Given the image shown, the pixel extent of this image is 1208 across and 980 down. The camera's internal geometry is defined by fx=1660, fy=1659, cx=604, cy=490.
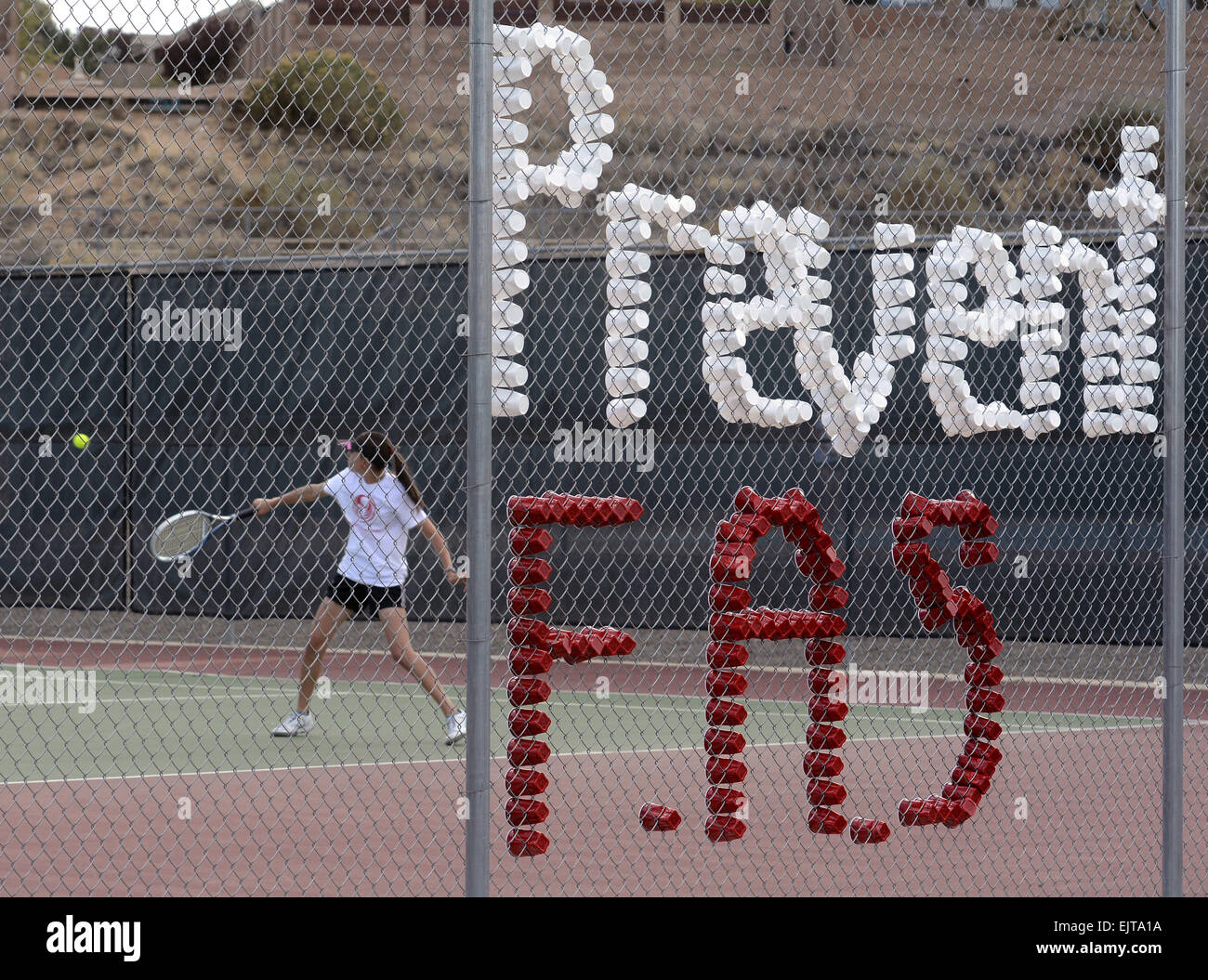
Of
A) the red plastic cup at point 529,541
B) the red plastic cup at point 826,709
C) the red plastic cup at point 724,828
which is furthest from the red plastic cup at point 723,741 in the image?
the red plastic cup at point 529,541

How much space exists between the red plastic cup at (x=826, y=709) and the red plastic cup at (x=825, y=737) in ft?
0.08

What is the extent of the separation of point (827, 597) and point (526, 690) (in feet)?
3.47

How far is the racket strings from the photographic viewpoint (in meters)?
7.07

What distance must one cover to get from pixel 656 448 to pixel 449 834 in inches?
191

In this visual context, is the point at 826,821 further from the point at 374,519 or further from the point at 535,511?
the point at 374,519

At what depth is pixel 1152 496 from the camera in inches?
387

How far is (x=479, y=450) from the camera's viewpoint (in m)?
3.69

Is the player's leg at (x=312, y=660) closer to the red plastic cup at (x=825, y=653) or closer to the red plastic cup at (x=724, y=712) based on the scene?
the red plastic cup at (x=825, y=653)

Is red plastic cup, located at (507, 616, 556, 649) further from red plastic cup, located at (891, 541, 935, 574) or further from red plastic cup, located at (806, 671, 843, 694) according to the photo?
red plastic cup, located at (891, 541, 935, 574)

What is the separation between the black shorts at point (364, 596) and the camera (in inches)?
320

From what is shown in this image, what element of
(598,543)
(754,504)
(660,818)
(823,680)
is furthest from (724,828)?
(598,543)
